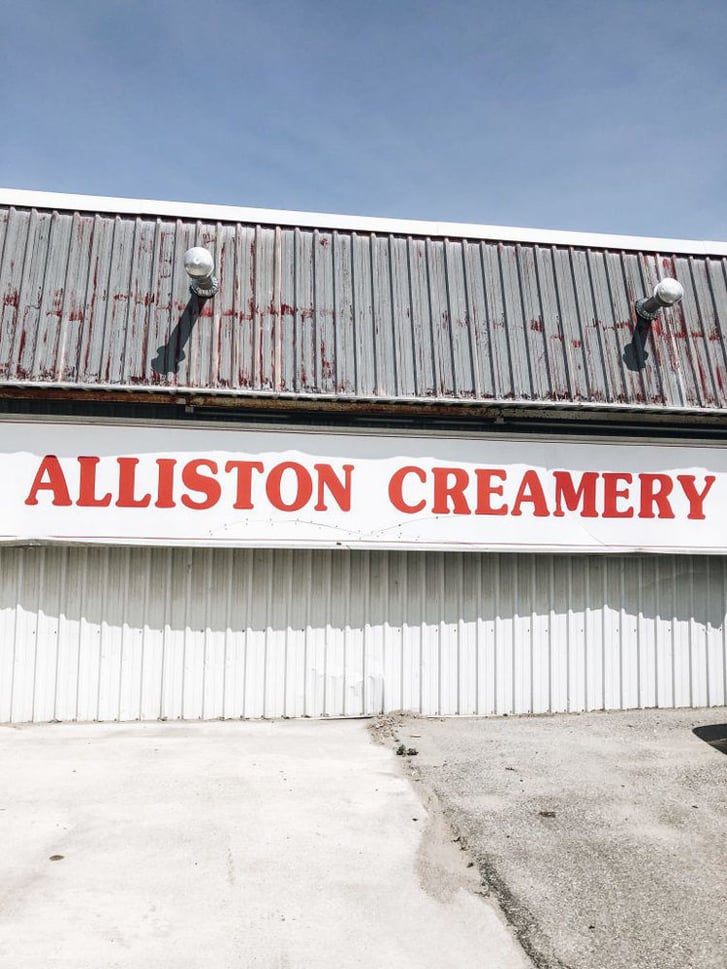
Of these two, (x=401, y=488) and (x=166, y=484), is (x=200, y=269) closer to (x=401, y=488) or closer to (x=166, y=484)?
(x=166, y=484)

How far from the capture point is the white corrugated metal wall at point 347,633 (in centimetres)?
908

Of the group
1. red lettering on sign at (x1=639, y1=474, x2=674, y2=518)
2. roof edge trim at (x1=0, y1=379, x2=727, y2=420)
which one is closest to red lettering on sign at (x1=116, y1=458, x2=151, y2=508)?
roof edge trim at (x1=0, y1=379, x2=727, y2=420)

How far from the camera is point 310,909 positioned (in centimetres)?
466

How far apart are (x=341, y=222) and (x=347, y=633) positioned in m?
5.28

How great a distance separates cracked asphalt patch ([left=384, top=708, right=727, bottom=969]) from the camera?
14.3ft

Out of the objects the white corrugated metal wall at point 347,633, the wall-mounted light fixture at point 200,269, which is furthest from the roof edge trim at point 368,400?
the white corrugated metal wall at point 347,633

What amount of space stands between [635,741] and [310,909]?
4.93 meters

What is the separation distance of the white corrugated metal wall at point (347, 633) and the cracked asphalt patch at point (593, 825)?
1.91 ft

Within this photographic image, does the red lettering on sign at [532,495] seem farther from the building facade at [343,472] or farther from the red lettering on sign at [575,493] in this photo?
the red lettering on sign at [575,493]

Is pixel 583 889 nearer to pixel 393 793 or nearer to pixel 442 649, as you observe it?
pixel 393 793

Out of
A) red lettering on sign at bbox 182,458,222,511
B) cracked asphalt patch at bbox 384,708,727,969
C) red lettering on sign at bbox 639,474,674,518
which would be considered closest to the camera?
cracked asphalt patch at bbox 384,708,727,969

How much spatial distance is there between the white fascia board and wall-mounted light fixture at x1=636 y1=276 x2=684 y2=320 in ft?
2.99

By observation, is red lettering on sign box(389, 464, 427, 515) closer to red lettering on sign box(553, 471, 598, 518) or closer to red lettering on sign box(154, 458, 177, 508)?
red lettering on sign box(553, 471, 598, 518)

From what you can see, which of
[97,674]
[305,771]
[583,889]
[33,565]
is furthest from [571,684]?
[33,565]
